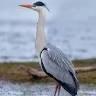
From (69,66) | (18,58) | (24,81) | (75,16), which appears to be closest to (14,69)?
(24,81)

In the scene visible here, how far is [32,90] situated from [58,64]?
2530 mm

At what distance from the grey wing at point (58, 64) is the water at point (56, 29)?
33.2 ft

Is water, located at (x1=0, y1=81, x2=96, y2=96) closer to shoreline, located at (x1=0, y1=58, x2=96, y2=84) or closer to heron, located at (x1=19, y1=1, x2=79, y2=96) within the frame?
shoreline, located at (x1=0, y1=58, x2=96, y2=84)

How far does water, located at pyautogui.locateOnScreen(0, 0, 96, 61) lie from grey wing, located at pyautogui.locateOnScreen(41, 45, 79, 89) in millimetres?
10106

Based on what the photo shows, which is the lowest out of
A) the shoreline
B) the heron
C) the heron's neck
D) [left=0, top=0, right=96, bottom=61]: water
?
[left=0, top=0, right=96, bottom=61]: water

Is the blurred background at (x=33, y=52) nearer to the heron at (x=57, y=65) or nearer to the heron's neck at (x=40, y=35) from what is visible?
the heron at (x=57, y=65)

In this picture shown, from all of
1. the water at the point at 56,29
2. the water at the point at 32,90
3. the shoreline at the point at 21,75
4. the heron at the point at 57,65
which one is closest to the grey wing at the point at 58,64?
the heron at the point at 57,65

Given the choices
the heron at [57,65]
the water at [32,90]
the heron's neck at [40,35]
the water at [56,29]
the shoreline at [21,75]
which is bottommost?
Result: the water at [56,29]

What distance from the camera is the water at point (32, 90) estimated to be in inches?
627

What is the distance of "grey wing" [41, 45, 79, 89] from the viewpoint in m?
14.2

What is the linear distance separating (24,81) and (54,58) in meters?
4.25

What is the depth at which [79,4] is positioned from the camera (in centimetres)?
6147

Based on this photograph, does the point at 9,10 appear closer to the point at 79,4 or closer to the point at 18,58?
the point at 79,4

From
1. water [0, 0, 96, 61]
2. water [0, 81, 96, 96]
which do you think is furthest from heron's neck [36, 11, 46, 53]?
water [0, 0, 96, 61]
